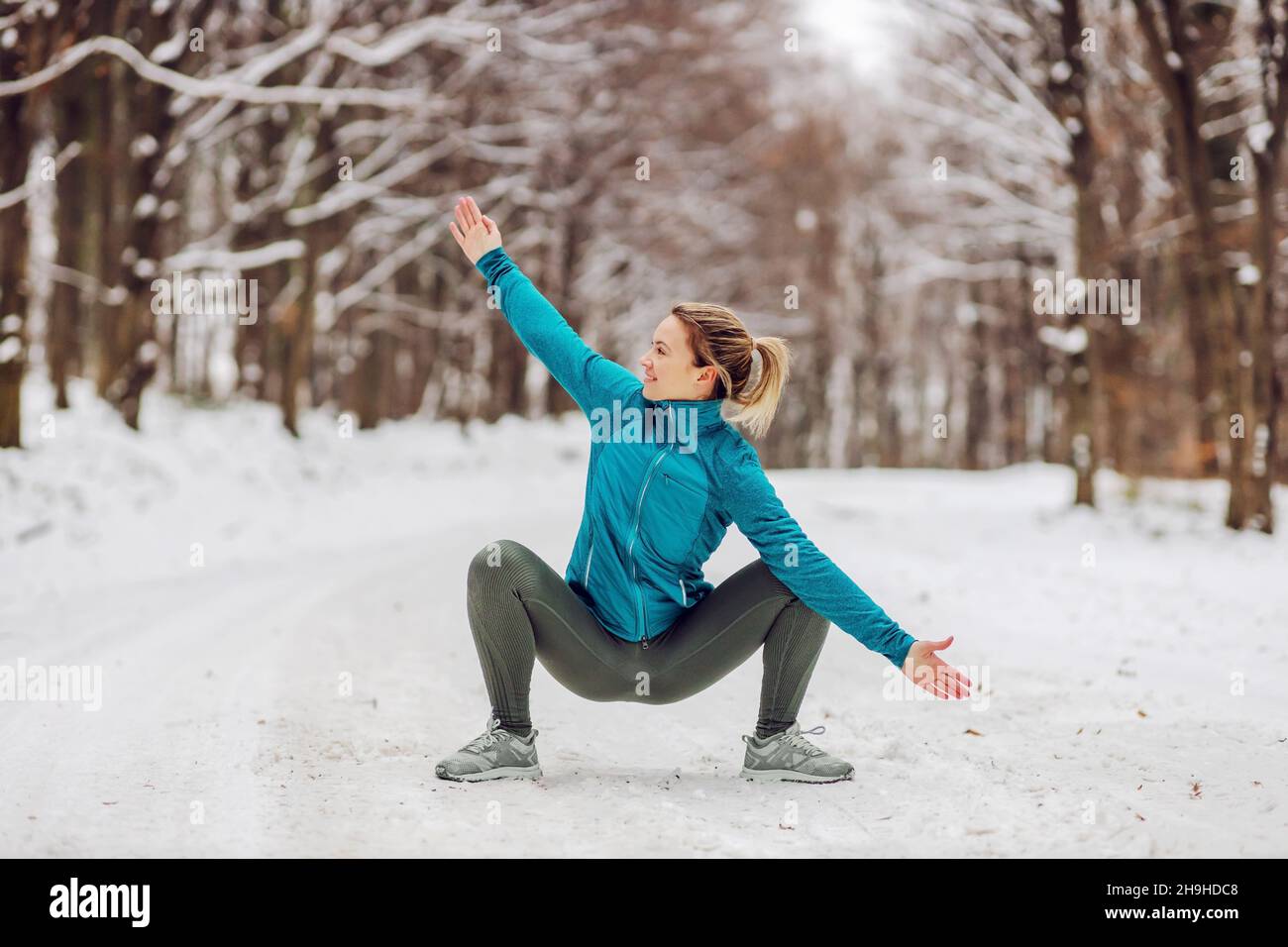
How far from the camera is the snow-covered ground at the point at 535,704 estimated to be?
3514 mm

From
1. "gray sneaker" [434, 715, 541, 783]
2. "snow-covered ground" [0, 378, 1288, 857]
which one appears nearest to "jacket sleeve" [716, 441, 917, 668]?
"snow-covered ground" [0, 378, 1288, 857]

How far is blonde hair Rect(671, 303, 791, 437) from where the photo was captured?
374 cm

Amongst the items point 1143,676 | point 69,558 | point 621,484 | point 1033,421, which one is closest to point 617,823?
point 621,484

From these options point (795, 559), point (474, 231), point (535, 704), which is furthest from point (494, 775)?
point (474, 231)

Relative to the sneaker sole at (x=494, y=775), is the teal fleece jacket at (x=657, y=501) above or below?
above

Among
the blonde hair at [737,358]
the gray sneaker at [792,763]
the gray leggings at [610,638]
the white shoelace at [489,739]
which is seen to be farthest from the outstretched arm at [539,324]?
the gray sneaker at [792,763]

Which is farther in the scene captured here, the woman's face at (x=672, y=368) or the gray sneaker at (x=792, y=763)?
the gray sneaker at (x=792, y=763)

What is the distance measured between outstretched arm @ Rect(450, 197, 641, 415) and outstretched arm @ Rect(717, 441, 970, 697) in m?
0.49

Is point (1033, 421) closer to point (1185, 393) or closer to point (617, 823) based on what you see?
point (1185, 393)

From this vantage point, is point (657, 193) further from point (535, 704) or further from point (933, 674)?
point (933, 674)

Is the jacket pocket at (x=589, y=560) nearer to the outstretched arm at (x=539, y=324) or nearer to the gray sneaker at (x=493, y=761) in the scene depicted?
the outstretched arm at (x=539, y=324)

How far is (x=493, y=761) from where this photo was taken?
3953mm

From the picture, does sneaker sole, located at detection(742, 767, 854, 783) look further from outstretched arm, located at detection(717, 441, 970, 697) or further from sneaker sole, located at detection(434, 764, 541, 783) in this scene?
sneaker sole, located at detection(434, 764, 541, 783)

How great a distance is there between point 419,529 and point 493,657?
9378mm
